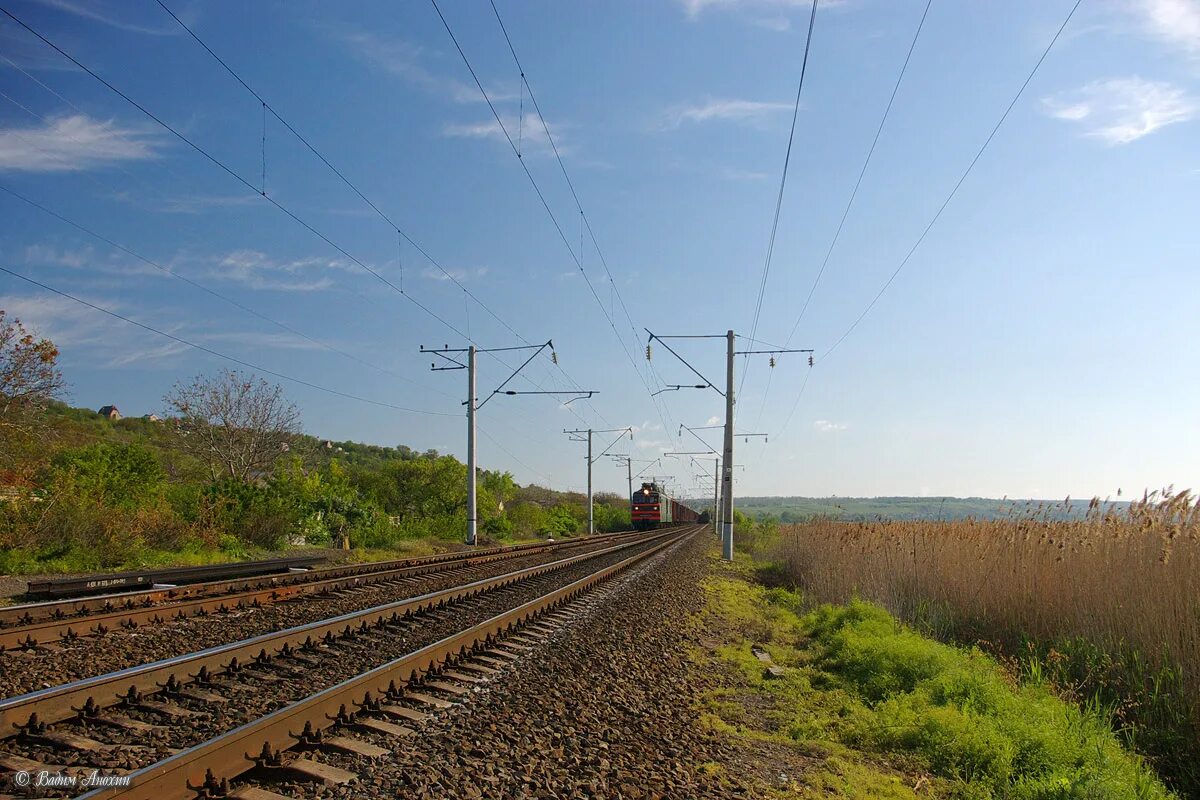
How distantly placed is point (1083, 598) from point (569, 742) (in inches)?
276

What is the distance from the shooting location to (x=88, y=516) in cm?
1709

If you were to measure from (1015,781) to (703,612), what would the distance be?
28.5 ft

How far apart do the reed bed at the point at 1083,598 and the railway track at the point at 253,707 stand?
20.0 feet

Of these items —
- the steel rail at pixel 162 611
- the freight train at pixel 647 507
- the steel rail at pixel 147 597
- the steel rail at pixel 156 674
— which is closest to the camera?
the steel rail at pixel 156 674

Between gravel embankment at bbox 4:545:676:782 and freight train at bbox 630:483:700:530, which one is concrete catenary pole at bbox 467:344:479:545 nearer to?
gravel embankment at bbox 4:545:676:782

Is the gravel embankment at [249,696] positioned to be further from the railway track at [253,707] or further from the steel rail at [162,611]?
the steel rail at [162,611]

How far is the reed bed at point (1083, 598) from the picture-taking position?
Result: 7.29 metres

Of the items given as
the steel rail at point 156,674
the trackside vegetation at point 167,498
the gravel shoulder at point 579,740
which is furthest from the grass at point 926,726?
the trackside vegetation at point 167,498

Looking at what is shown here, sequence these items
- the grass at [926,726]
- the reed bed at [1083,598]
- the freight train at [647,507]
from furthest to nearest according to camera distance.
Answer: the freight train at [647,507], the reed bed at [1083,598], the grass at [926,726]

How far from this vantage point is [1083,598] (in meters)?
9.37

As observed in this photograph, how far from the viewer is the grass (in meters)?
5.45

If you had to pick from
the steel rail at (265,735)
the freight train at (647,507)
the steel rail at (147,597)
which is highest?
the steel rail at (265,735)

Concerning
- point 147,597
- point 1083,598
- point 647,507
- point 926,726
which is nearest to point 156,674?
point 147,597

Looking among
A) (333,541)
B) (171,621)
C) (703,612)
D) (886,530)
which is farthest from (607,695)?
(333,541)
